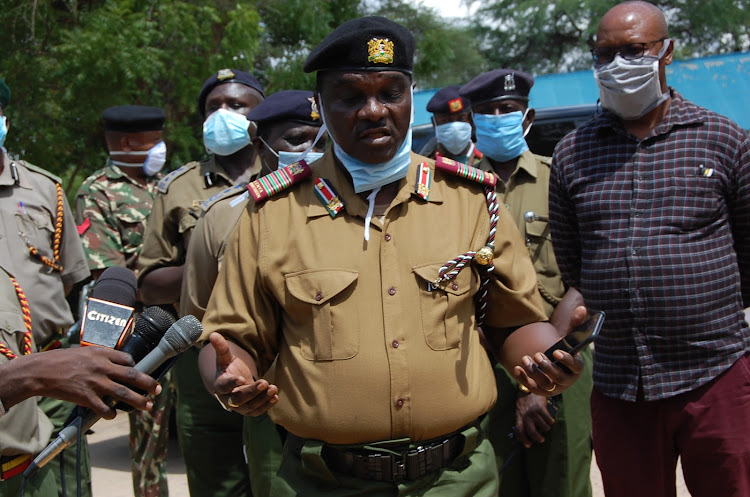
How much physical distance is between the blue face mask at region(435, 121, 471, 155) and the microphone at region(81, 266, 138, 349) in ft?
13.2

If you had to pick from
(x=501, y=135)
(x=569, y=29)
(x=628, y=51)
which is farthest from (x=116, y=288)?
(x=569, y=29)

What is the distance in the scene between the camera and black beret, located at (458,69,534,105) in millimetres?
5066

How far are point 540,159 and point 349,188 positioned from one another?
226 centimetres

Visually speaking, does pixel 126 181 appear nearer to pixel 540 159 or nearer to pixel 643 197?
pixel 540 159

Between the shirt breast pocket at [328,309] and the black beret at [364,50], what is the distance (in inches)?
25.0

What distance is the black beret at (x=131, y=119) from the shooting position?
6145mm

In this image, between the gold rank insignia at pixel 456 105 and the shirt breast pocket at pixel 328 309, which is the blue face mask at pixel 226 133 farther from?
the shirt breast pocket at pixel 328 309

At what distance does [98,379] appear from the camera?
7.46 feet

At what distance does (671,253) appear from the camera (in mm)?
3402

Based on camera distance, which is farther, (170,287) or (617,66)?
(170,287)

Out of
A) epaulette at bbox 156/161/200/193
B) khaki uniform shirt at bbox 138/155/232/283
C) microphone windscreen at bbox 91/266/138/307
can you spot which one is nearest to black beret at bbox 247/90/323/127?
khaki uniform shirt at bbox 138/155/232/283

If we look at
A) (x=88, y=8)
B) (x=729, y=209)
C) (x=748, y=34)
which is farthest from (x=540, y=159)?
(x=748, y=34)

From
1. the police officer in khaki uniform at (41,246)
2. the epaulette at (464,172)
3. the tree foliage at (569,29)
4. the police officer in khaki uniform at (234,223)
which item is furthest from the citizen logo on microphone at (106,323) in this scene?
the tree foliage at (569,29)

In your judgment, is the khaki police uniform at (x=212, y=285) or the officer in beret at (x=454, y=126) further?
the officer in beret at (x=454, y=126)
